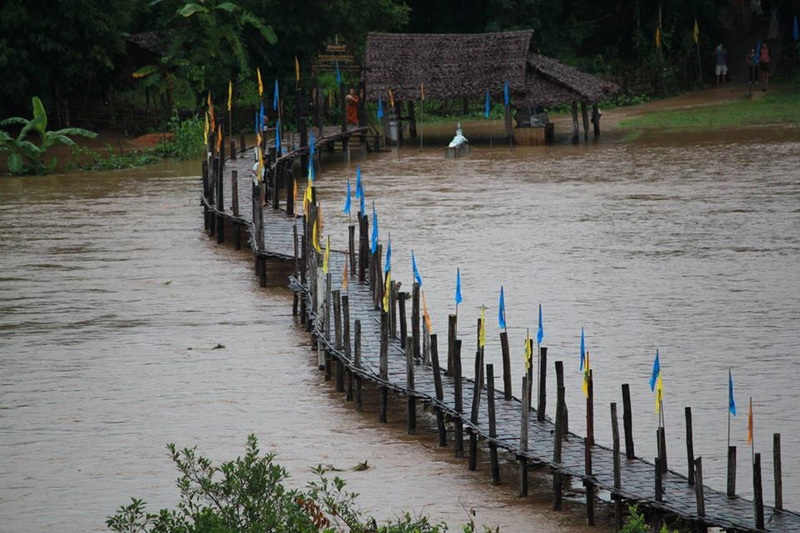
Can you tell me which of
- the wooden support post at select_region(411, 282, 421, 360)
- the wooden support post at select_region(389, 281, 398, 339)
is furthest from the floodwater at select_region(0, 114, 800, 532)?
the wooden support post at select_region(389, 281, 398, 339)

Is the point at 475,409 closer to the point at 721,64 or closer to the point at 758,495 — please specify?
the point at 758,495

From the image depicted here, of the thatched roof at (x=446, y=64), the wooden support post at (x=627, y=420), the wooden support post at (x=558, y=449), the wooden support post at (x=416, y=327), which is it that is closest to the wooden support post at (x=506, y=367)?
the wooden support post at (x=558, y=449)

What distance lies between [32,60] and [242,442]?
19334 mm

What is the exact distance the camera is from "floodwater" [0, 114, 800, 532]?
10.4 m

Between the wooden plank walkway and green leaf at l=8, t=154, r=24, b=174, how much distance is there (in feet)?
41.1

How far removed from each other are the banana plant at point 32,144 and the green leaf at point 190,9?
3.85m

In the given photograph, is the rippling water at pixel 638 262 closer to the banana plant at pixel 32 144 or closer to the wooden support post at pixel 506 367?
the wooden support post at pixel 506 367

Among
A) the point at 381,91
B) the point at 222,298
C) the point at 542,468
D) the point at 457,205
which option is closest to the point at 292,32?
the point at 381,91

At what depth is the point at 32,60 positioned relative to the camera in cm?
2855

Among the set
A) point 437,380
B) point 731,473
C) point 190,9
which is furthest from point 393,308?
point 190,9

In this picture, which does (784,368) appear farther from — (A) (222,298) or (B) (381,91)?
(B) (381,91)

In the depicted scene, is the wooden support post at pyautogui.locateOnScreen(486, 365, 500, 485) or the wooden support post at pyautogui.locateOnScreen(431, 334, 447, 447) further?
the wooden support post at pyautogui.locateOnScreen(431, 334, 447, 447)

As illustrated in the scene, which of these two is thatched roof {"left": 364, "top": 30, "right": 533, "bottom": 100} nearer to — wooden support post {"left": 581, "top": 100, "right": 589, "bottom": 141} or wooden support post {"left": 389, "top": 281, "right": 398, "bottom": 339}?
wooden support post {"left": 581, "top": 100, "right": 589, "bottom": 141}

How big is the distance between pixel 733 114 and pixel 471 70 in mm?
6918
